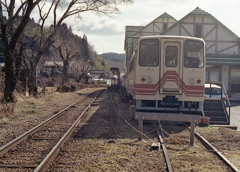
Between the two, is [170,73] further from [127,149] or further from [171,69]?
[127,149]

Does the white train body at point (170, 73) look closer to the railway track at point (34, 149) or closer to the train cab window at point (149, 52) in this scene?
the train cab window at point (149, 52)

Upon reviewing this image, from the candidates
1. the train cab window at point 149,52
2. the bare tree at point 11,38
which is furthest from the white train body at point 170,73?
the bare tree at point 11,38

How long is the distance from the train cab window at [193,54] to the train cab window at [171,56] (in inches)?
13.5

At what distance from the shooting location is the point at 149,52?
10.6 metres

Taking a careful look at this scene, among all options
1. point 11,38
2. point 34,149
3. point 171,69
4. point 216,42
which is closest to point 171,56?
point 171,69

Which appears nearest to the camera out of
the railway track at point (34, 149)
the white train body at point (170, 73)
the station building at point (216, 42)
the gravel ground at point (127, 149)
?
the railway track at point (34, 149)

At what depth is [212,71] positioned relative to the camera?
86.9 ft

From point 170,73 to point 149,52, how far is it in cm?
105

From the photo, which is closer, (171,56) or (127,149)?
(127,149)

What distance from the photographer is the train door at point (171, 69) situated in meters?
10.3

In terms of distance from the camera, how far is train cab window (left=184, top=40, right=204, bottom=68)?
10406 millimetres

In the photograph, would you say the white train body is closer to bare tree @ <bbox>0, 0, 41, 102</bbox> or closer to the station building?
bare tree @ <bbox>0, 0, 41, 102</bbox>

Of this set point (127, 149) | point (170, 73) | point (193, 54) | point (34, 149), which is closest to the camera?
point (34, 149)

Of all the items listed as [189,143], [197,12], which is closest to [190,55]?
[189,143]
